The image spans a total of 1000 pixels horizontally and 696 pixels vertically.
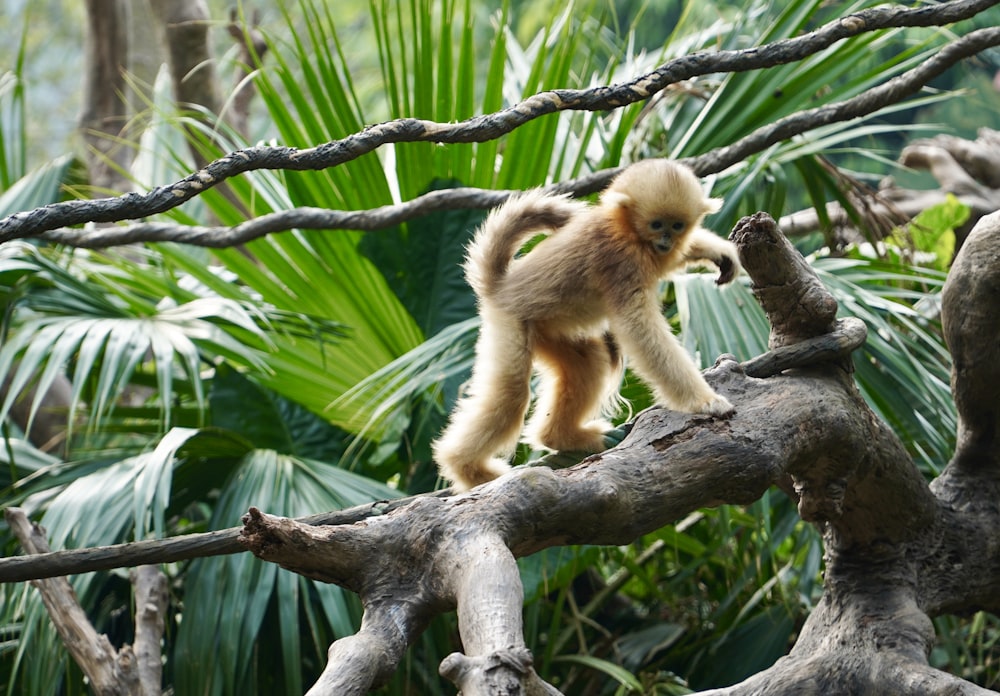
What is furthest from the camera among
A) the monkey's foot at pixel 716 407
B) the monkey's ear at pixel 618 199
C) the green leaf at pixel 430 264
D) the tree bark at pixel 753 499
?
the green leaf at pixel 430 264

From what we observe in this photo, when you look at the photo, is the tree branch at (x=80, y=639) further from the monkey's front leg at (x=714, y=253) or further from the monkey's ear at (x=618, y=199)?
the monkey's front leg at (x=714, y=253)

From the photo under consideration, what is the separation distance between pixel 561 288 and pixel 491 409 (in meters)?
0.34

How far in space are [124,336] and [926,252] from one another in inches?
140

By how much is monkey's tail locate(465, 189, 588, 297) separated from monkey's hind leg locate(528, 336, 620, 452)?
23cm

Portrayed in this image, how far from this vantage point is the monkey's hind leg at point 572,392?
2.62 metres

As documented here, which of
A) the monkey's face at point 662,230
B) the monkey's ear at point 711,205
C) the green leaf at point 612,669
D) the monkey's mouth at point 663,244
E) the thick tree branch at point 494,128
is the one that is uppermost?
the thick tree branch at point 494,128

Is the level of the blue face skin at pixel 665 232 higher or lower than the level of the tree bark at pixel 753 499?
higher

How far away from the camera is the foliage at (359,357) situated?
305cm

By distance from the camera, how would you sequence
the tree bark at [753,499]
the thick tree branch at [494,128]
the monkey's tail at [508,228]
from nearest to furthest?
A: the tree bark at [753,499]
the thick tree branch at [494,128]
the monkey's tail at [508,228]

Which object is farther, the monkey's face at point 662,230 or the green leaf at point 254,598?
the green leaf at point 254,598

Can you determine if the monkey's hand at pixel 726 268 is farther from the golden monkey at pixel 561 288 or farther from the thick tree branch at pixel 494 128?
the thick tree branch at pixel 494 128

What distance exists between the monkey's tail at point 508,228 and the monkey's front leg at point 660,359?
0.28 m

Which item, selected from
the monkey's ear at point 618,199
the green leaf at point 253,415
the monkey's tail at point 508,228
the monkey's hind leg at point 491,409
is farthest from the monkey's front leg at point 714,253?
the green leaf at point 253,415

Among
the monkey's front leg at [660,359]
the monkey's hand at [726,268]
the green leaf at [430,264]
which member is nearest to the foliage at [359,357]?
the green leaf at [430,264]
